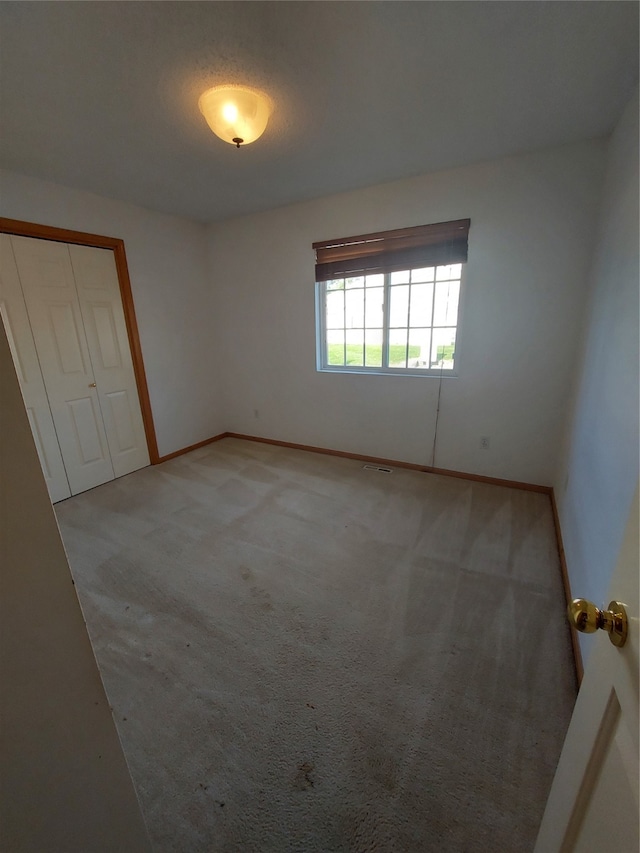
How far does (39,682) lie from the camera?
20.9 inches

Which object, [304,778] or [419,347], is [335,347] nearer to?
[419,347]

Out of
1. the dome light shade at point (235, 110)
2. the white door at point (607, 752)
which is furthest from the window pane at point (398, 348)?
the white door at point (607, 752)

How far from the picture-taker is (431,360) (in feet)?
9.75

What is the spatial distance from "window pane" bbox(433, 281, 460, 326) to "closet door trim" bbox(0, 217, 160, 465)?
9.09 ft

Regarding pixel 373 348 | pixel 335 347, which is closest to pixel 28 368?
pixel 335 347

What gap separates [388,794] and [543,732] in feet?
1.93

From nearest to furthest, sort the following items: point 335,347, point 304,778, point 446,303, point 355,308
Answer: point 304,778
point 446,303
point 355,308
point 335,347

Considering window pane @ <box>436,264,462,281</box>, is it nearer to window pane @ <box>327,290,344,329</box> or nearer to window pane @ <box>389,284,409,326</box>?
window pane @ <box>389,284,409,326</box>

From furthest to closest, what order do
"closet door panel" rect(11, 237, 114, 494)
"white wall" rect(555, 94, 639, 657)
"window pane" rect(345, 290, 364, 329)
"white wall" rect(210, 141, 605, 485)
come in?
"window pane" rect(345, 290, 364, 329)
"closet door panel" rect(11, 237, 114, 494)
"white wall" rect(210, 141, 605, 485)
"white wall" rect(555, 94, 639, 657)

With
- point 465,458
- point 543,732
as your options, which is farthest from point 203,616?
point 465,458

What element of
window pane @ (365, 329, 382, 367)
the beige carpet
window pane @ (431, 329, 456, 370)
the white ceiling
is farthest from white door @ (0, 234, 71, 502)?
window pane @ (431, 329, 456, 370)

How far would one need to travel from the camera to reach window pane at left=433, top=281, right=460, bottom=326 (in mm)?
2748

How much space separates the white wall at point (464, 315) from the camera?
7.58ft

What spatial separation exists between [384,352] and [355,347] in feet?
1.02
